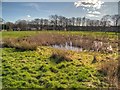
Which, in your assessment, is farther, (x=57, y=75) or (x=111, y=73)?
(x=57, y=75)

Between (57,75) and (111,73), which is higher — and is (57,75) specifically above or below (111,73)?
below

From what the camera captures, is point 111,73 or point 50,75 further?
point 50,75

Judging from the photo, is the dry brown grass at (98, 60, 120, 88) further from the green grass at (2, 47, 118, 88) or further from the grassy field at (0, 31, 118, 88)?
the green grass at (2, 47, 118, 88)

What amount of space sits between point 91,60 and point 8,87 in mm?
5920

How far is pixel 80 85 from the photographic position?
25.8 ft

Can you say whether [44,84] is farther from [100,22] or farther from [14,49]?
[100,22]

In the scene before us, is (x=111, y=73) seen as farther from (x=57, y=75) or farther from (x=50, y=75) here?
(x=50, y=75)

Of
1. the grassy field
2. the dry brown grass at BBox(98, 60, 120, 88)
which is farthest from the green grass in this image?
the dry brown grass at BBox(98, 60, 120, 88)

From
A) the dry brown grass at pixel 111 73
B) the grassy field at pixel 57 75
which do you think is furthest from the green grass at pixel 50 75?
the dry brown grass at pixel 111 73

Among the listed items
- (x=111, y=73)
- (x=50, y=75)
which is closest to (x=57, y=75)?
(x=50, y=75)

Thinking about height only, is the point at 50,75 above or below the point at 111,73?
below

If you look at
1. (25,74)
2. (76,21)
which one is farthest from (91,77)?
(76,21)

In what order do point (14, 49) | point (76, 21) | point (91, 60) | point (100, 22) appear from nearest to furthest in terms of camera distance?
point (91, 60), point (14, 49), point (100, 22), point (76, 21)

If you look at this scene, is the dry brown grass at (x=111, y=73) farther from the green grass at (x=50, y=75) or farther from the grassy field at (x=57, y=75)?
the green grass at (x=50, y=75)
